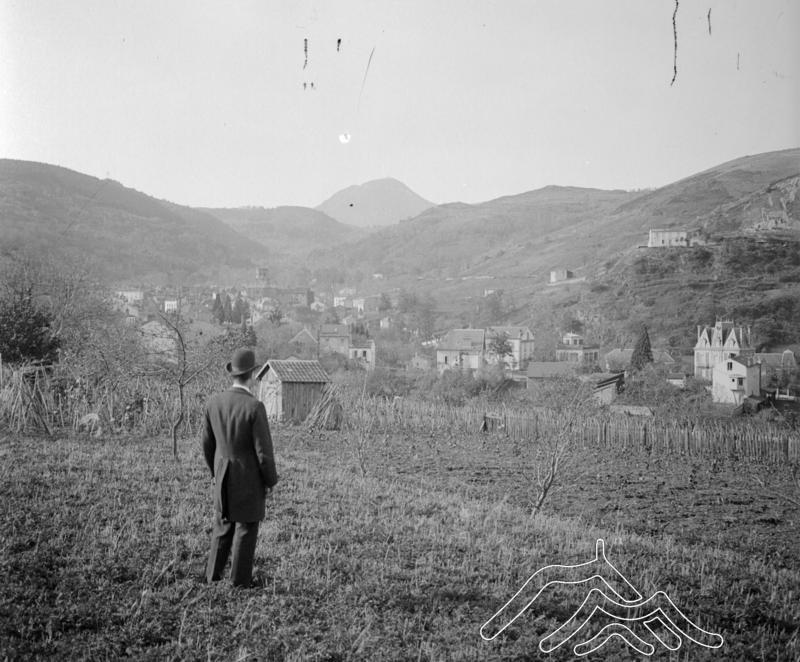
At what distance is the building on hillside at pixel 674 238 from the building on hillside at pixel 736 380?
31.0 meters

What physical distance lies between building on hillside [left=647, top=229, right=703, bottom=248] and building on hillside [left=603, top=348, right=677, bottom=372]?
22.3 meters

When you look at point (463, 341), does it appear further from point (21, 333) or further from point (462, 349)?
point (21, 333)

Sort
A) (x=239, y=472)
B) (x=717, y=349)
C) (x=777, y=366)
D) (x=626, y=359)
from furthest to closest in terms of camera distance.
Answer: (x=626, y=359) → (x=717, y=349) → (x=777, y=366) → (x=239, y=472)

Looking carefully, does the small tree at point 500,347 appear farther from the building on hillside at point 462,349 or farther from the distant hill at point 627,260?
the distant hill at point 627,260

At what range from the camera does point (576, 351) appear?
48188 mm

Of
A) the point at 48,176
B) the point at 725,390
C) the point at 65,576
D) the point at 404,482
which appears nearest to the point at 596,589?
the point at 65,576

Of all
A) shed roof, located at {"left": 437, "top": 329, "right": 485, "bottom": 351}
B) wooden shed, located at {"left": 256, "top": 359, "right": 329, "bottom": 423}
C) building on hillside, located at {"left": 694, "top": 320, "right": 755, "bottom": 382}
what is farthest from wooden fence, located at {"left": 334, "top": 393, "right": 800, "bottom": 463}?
shed roof, located at {"left": 437, "top": 329, "right": 485, "bottom": 351}

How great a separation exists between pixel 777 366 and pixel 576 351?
18.8 metres

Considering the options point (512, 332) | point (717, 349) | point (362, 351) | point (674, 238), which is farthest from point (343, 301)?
point (717, 349)

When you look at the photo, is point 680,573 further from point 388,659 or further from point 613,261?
point 613,261

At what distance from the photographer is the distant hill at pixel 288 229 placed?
551 feet

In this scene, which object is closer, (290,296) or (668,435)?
(668,435)
